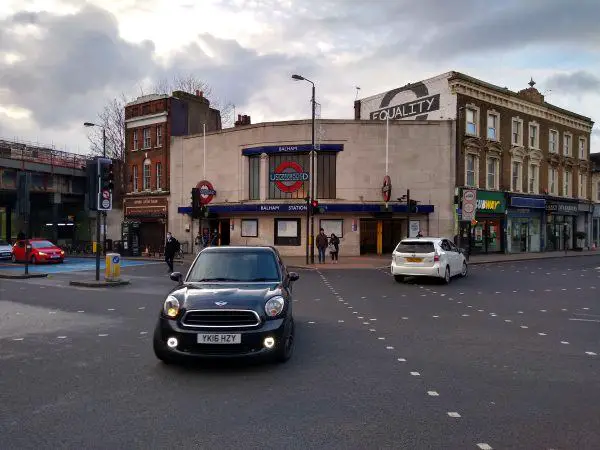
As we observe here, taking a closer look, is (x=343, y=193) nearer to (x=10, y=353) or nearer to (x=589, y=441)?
(x=10, y=353)

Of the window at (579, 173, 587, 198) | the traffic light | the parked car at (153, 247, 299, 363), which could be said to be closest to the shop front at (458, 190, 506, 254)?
the window at (579, 173, 587, 198)

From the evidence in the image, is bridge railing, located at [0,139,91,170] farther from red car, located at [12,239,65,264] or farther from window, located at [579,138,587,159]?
window, located at [579,138,587,159]

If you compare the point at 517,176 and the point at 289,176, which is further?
the point at 517,176

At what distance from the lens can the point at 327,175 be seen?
32.6 meters

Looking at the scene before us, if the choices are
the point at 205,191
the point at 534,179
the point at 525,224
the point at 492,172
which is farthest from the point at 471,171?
the point at 205,191

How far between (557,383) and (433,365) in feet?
4.93

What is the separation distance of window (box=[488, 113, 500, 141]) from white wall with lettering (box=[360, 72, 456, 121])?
3.96 meters

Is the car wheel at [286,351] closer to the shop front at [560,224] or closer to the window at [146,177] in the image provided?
the window at [146,177]

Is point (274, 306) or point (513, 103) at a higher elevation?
Answer: point (513, 103)

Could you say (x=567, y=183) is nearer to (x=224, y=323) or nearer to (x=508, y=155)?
(x=508, y=155)

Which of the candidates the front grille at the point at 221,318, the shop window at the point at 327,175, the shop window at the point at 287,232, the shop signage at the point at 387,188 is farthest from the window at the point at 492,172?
the front grille at the point at 221,318

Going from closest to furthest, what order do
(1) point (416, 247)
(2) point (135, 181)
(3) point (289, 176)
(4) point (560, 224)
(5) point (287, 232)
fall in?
(1) point (416, 247), (3) point (289, 176), (5) point (287, 232), (2) point (135, 181), (4) point (560, 224)

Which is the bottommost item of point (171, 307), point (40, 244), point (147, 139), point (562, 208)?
point (171, 307)

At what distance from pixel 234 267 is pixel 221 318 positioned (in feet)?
4.82
